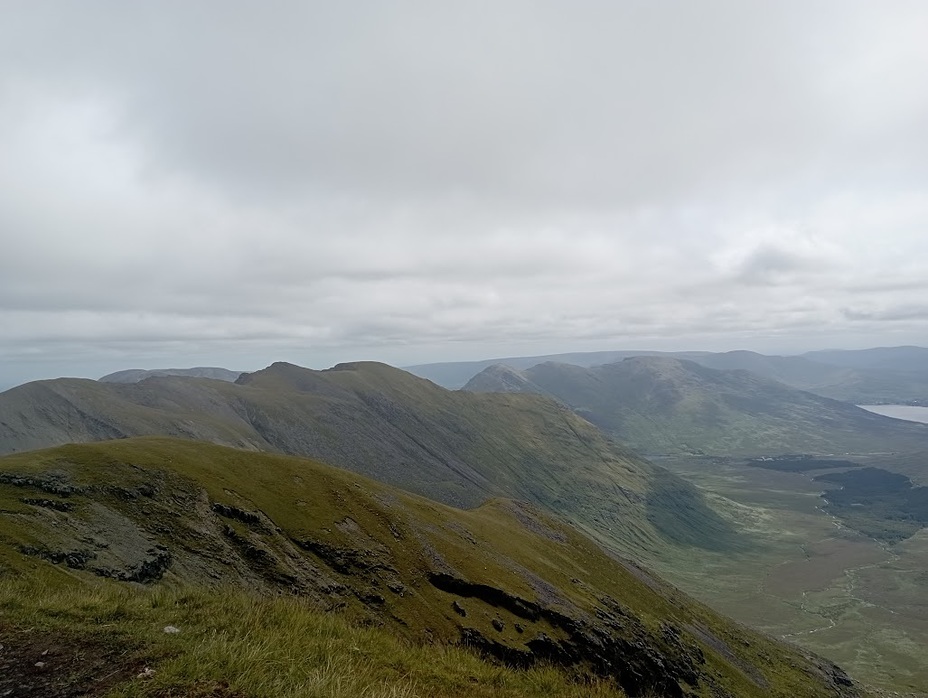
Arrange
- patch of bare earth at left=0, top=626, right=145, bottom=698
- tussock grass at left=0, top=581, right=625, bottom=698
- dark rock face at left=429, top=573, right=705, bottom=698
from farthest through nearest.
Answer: dark rock face at left=429, top=573, right=705, bottom=698
patch of bare earth at left=0, top=626, right=145, bottom=698
tussock grass at left=0, top=581, right=625, bottom=698

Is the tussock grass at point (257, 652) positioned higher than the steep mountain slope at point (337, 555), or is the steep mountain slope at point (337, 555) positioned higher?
the tussock grass at point (257, 652)

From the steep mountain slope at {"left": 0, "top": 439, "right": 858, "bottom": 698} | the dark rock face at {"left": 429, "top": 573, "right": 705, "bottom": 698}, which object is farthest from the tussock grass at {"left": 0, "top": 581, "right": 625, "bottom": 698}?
the dark rock face at {"left": 429, "top": 573, "right": 705, "bottom": 698}

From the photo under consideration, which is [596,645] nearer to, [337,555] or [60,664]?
[337,555]

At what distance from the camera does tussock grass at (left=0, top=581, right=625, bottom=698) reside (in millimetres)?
11594

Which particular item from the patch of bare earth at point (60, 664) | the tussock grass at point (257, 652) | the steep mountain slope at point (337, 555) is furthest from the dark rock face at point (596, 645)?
the patch of bare earth at point (60, 664)

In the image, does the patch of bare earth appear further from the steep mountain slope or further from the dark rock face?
the dark rock face

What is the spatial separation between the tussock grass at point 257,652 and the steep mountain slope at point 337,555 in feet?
57.0

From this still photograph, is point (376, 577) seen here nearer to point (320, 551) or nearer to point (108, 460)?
point (320, 551)

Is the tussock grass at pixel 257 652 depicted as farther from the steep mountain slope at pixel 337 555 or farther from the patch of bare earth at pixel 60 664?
the steep mountain slope at pixel 337 555

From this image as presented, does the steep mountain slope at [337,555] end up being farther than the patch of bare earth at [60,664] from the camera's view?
Yes

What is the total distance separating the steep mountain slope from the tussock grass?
1738 centimetres

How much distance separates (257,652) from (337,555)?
55.3 m

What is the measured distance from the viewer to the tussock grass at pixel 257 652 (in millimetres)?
11594

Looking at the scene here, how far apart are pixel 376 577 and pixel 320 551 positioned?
7372mm
